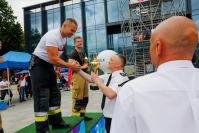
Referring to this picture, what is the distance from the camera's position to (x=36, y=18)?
4456 centimetres

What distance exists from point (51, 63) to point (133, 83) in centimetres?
275

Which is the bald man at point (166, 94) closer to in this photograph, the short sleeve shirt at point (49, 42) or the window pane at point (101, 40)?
the short sleeve shirt at point (49, 42)

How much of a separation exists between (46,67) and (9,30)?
132 feet

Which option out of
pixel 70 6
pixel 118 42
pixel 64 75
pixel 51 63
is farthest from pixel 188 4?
pixel 51 63

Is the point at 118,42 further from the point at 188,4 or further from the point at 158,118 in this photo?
the point at 158,118

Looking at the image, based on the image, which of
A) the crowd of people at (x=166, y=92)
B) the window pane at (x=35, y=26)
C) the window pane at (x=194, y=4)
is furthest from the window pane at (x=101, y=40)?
the crowd of people at (x=166, y=92)

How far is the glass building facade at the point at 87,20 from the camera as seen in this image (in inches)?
1378

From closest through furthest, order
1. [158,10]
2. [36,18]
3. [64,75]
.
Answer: [158,10] < [64,75] < [36,18]

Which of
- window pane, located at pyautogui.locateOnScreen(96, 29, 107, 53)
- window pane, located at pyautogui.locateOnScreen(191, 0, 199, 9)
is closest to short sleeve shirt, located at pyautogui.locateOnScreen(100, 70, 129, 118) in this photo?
window pane, located at pyautogui.locateOnScreen(191, 0, 199, 9)

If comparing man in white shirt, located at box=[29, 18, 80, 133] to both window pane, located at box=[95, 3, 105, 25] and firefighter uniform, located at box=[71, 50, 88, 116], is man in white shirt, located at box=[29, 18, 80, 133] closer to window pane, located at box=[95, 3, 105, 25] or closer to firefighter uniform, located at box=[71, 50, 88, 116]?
firefighter uniform, located at box=[71, 50, 88, 116]

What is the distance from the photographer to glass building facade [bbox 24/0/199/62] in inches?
1378

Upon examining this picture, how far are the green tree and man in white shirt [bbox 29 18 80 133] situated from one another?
39.1m

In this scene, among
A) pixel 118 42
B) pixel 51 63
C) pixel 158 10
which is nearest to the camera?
pixel 51 63

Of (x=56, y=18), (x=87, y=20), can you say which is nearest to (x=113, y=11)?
(x=87, y=20)
